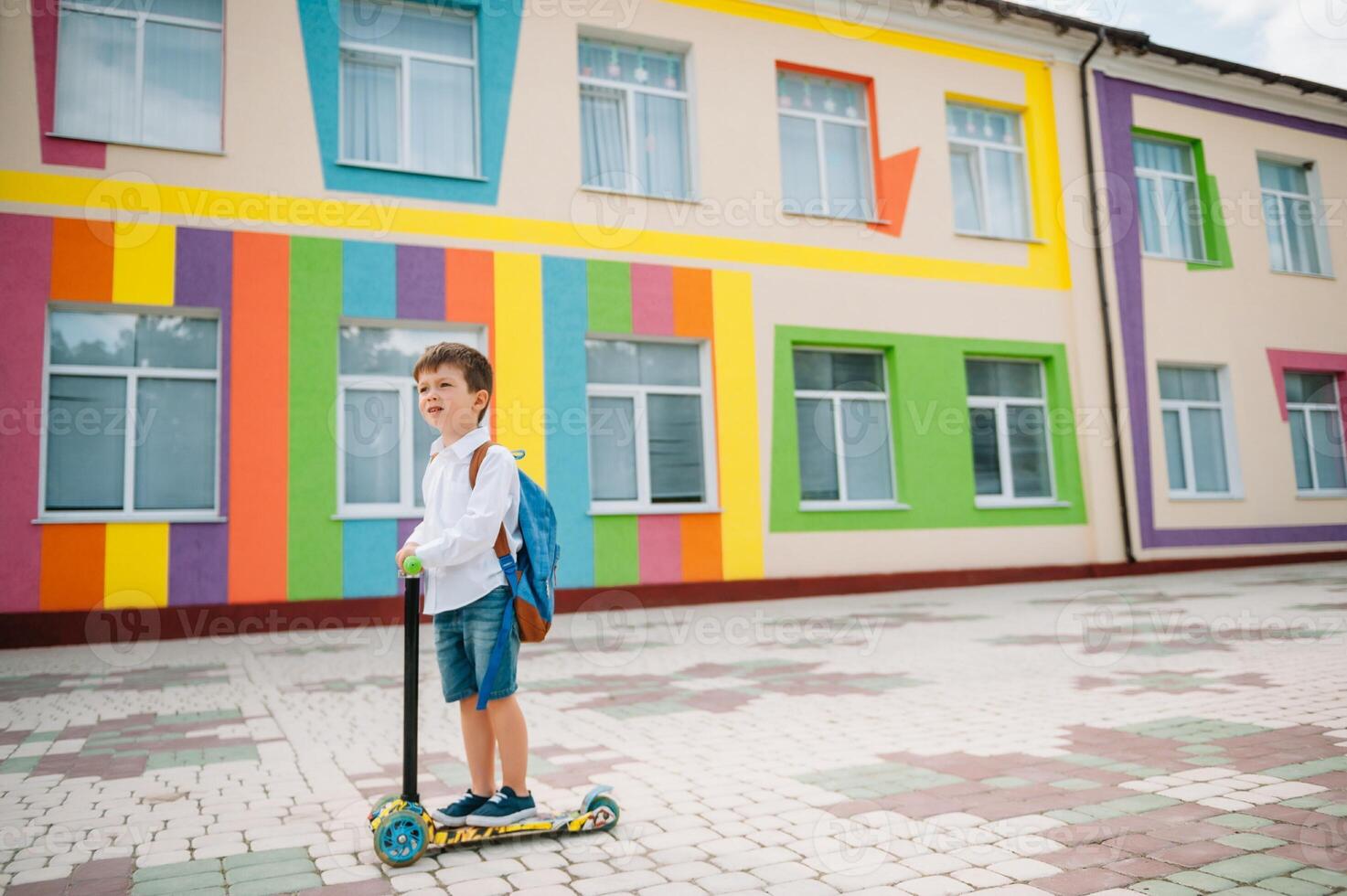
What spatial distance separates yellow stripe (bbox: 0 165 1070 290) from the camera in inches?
383

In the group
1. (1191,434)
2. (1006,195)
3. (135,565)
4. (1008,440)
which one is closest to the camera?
(135,565)

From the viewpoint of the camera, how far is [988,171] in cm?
1495

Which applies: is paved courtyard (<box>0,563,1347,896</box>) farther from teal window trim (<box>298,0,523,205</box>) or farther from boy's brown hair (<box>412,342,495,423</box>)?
teal window trim (<box>298,0,523,205</box>)

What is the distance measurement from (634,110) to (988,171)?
227 inches

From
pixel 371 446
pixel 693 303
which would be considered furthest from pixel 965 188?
pixel 371 446

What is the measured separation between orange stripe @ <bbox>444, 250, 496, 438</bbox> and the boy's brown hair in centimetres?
777

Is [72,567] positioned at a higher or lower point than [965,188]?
lower

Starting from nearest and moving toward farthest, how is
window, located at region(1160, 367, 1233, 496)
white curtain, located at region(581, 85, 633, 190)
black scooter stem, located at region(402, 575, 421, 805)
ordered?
black scooter stem, located at region(402, 575, 421, 805) < white curtain, located at region(581, 85, 633, 190) < window, located at region(1160, 367, 1233, 496)

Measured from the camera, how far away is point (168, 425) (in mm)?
10039

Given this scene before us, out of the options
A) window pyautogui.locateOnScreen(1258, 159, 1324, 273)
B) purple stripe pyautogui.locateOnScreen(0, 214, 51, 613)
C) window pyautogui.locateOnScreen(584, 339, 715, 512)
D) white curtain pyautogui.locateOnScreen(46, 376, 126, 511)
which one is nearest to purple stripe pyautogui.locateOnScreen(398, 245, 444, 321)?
window pyautogui.locateOnScreen(584, 339, 715, 512)

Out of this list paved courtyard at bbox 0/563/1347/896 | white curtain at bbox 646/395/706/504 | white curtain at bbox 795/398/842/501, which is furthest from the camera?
white curtain at bbox 795/398/842/501

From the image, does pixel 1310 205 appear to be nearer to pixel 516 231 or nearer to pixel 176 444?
pixel 516 231

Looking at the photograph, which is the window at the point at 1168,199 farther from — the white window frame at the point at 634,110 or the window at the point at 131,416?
the window at the point at 131,416

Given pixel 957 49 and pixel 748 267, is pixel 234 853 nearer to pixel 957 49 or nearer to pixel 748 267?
pixel 748 267
